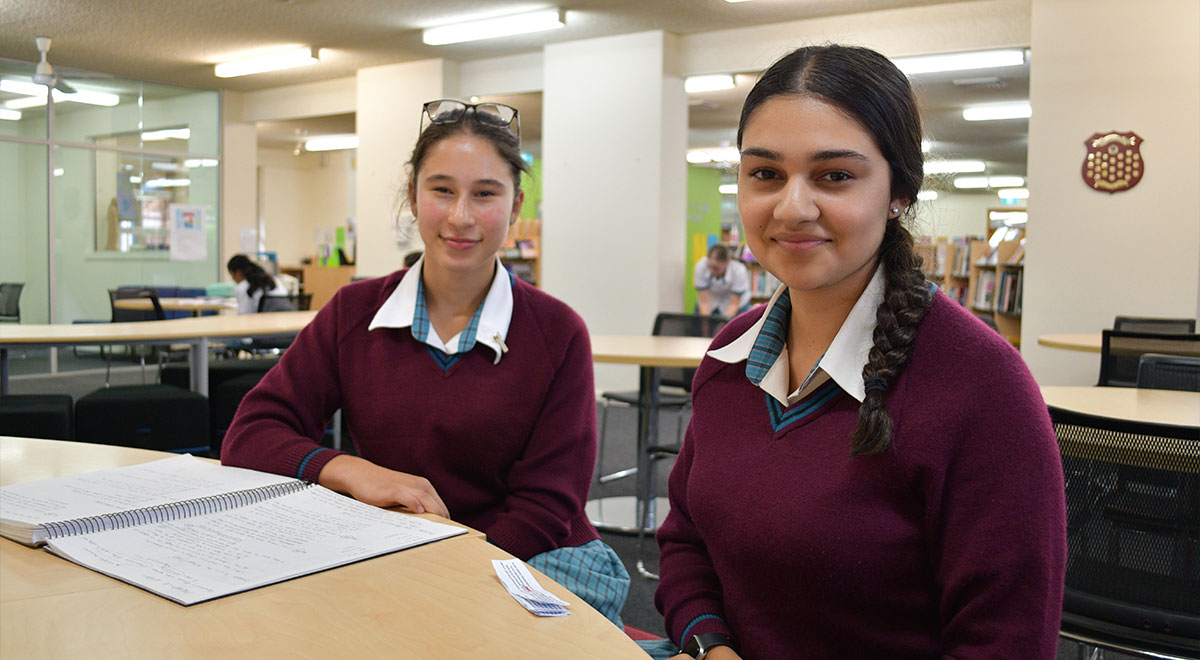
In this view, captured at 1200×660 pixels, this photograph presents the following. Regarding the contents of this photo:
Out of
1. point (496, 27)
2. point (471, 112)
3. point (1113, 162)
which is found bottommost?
point (471, 112)

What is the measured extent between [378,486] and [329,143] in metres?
12.8

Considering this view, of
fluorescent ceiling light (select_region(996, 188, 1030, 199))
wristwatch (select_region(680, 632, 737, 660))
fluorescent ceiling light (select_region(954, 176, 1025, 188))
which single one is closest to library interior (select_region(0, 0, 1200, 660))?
wristwatch (select_region(680, 632, 737, 660))

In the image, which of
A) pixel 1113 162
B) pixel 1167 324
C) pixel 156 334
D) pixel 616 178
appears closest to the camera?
pixel 156 334

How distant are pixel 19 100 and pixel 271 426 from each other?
9296 mm

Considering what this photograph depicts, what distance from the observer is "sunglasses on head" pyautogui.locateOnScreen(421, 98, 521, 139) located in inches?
72.0

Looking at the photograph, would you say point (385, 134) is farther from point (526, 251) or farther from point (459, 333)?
point (459, 333)

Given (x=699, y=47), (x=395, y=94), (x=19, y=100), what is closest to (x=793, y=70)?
(x=699, y=47)

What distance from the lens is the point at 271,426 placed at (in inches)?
63.1

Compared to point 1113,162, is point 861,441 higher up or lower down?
lower down

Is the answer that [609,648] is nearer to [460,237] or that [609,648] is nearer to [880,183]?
[880,183]

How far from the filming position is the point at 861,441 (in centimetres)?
102

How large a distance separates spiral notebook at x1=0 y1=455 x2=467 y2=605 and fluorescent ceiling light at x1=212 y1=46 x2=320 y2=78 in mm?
8181

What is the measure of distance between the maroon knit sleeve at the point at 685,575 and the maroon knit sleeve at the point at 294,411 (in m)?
0.56

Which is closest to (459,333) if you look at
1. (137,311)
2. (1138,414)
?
(1138,414)
